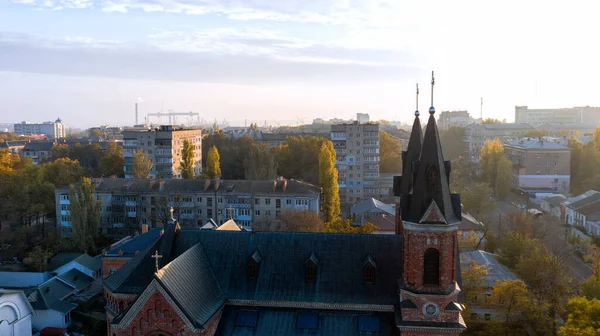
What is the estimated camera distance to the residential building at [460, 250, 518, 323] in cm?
4219

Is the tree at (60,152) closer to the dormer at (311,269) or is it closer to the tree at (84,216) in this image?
the tree at (84,216)

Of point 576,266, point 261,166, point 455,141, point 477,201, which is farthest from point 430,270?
point 455,141

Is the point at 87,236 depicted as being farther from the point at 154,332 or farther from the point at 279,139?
the point at 279,139

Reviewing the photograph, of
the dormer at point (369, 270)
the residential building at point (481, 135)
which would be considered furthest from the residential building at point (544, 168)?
the dormer at point (369, 270)

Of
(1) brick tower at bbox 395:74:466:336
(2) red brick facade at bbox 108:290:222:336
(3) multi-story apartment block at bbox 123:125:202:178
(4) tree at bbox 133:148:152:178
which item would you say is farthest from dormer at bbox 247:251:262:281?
(3) multi-story apartment block at bbox 123:125:202:178

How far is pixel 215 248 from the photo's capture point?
31.9 metres

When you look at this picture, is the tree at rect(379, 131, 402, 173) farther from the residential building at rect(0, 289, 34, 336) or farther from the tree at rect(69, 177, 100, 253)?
the residential building at rect(0, 289, 34, 336)

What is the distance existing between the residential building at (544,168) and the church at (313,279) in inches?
3128

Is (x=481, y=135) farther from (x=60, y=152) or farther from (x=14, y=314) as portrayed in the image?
(x=14, y=314)

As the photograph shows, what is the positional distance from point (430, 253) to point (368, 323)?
557 cm

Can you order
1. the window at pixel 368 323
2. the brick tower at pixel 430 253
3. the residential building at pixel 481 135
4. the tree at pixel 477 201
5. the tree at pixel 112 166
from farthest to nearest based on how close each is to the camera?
the residential building at pixel 481 135, the tree at pixel 112 166, the tree at pixel 477 201, the window at pixel 368 323, the brick tower at pixel 430 253

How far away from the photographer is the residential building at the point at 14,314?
134 ft

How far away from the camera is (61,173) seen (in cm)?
9031

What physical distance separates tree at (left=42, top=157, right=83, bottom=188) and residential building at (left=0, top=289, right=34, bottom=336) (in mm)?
50288
